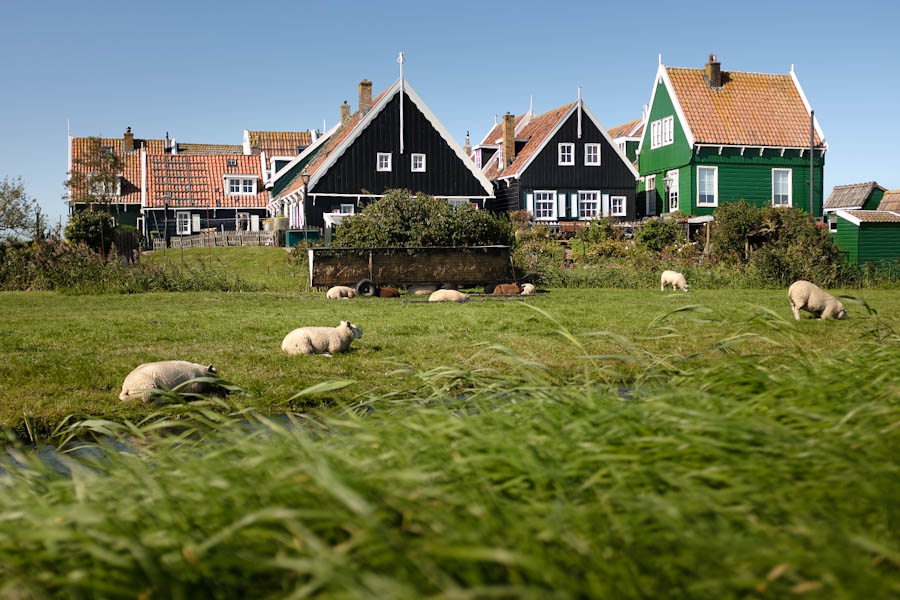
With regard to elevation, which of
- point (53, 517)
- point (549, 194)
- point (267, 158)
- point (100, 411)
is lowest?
point (100, 411)

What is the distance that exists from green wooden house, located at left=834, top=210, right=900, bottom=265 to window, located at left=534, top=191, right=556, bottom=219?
17186mm

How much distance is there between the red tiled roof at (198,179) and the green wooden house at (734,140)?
95.9 ft

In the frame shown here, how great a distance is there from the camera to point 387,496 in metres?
2.28

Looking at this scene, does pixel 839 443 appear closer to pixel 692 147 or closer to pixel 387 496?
pixel 387 496

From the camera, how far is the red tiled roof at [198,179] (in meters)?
54.3

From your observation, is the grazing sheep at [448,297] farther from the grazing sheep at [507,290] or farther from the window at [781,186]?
the window at [781,186]

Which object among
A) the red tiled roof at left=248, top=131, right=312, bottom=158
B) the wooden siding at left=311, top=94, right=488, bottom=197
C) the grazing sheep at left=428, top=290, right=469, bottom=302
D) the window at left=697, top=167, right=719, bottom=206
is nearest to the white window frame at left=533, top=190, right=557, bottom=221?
the wooden siding at left=311, top=94, right=488, bottom=197

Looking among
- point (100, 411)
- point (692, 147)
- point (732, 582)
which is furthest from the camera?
point (692, 147)

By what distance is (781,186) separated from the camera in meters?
39.9

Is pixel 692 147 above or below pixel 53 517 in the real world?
above

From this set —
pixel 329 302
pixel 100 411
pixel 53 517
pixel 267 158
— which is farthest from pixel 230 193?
pixel 53 517

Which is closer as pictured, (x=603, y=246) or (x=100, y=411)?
(x=100, y=411)

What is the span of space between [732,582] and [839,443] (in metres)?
1.04

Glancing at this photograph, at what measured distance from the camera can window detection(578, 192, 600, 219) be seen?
141 feet
